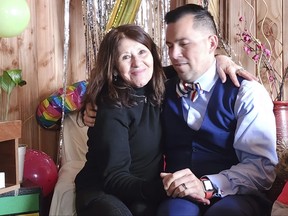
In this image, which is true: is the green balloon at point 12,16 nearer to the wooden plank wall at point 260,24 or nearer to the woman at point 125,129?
the woman at point 125,129

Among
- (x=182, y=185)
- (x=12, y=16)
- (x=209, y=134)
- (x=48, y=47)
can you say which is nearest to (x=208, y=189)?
(x=182, y=185)

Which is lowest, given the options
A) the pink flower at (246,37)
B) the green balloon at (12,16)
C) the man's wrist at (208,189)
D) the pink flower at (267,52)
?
the man's wrist at (208,189)

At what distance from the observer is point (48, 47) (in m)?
2.41

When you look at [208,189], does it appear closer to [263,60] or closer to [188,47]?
[188,47]

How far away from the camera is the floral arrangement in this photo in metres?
2.18

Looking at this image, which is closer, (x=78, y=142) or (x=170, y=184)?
(x=170, y=184)

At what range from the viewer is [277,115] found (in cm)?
174

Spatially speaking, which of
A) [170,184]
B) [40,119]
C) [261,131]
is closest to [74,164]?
[40,119]

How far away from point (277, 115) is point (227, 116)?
0.31 m

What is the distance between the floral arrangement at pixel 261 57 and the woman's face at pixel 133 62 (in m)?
0.79

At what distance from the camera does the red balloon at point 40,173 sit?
2006mm

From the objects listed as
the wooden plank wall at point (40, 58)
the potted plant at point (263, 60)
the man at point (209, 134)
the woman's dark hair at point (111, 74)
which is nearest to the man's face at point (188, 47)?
the man at point (209, 134)

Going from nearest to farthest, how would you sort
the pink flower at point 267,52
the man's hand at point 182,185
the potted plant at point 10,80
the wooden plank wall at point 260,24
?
the man's hand at point 182,185, the potted plant at point 10,80, the pink flower at point 267,52, the wooden plank wall at point 260,24

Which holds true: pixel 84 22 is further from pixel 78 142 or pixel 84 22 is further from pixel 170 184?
pixel 170 184
